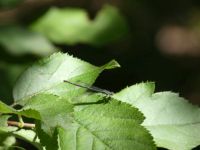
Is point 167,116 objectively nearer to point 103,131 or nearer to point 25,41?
point 103,131

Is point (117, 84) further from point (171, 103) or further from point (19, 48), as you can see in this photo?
point (171, 103)

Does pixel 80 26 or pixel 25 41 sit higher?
pixel 80 26

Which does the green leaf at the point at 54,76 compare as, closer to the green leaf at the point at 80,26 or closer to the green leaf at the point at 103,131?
the green leaf at the point at 103,131

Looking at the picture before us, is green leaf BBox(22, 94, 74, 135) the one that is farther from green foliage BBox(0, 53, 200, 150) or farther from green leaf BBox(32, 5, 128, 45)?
green leaf BBox(32, 5, 128, 45)

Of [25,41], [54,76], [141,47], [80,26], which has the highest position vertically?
[141,47]

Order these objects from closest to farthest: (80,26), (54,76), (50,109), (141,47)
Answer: (50,109)
(54,76)
(80,26)
(141,47)

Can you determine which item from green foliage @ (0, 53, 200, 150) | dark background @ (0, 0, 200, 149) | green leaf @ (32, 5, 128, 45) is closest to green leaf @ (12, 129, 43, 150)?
green foliage @ (0, 53, 200, 150)

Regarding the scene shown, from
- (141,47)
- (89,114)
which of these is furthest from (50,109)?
(141,47)

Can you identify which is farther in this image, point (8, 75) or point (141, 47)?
point (141, 47)
